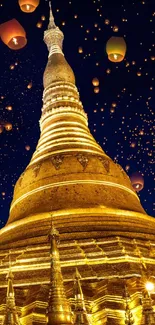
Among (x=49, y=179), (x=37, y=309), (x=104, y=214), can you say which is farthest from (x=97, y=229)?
(x=37, y=309)

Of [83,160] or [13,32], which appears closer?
[83,160]

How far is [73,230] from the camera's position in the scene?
1566cm

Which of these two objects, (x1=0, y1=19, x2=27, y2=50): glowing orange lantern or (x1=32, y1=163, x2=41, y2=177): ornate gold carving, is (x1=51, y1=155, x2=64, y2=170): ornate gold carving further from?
(x1=0, y1=19, x2=27, y2=50): glowing orange lantern

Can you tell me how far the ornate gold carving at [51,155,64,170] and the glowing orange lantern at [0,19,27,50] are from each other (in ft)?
16.9

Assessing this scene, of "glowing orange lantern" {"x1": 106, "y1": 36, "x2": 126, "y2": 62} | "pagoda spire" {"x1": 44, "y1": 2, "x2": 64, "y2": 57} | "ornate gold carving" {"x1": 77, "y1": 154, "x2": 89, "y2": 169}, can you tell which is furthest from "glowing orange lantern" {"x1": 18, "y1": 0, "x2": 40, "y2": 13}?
"pagoda spire" {"x1": 44, "y1": 2, "x2": 64, "y2": 57}

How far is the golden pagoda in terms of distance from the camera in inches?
460

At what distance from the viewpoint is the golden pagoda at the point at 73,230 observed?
11695 mm

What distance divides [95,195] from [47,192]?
5.82ft

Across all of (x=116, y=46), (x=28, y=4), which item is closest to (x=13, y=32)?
(x=28, y=4)

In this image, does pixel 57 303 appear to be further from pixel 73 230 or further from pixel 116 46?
pixel 116 46

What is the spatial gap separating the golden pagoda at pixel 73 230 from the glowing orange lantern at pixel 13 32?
3.50 metres

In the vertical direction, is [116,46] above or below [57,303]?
above

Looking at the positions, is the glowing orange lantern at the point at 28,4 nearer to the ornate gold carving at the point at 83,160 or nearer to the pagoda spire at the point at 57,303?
the ornate gold carving at the point at 83,160

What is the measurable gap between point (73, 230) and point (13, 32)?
8.73 metres
